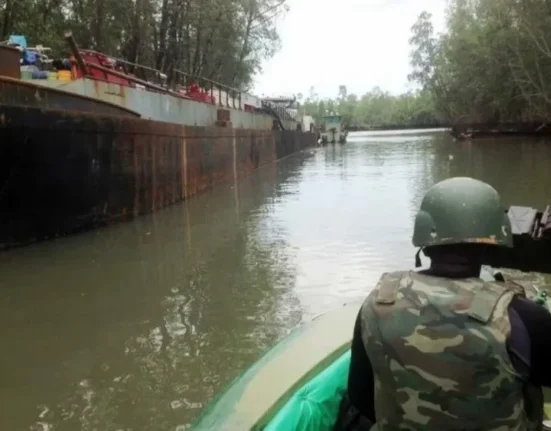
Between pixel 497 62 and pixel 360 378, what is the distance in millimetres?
48970

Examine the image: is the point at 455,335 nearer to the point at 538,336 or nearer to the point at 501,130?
the point at 538,336

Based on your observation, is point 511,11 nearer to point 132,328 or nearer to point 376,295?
point 132,328

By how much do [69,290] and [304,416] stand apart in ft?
16.6

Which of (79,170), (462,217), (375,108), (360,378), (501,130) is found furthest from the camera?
(375,108)

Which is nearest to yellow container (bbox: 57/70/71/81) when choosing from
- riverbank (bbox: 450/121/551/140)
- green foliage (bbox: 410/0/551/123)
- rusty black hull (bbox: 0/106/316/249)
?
rusty black hull (bbox: 0/106/316/249)

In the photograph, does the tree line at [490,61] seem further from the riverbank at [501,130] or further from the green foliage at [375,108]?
the green foliage at [375,108]

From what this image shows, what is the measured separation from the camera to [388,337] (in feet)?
6.27

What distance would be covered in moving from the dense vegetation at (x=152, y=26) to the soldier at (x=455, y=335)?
58.1 ft

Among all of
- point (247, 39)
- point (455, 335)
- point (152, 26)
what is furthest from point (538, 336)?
point (247, 39)

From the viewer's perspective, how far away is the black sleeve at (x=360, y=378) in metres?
2.05

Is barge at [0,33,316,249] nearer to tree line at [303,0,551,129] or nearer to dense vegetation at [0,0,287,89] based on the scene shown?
dense vegetation at [0,0,287,89]

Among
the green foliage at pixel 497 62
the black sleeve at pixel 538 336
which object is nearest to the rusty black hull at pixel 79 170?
the black sleeve at pixel 538 336

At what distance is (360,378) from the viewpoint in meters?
2.12

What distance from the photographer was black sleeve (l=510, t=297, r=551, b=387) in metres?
1.77
